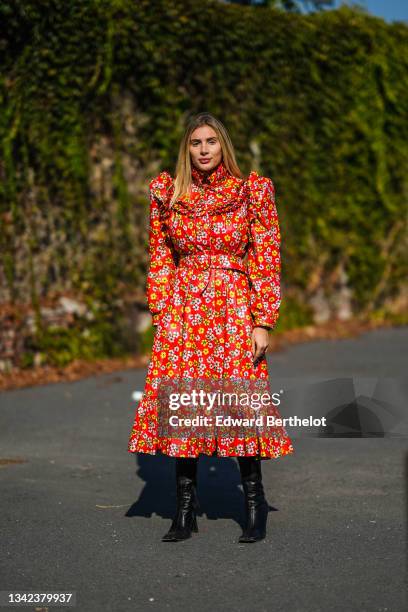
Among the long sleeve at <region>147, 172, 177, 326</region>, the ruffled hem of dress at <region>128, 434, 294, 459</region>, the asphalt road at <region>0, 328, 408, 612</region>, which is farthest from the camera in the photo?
the long sleeve at <region>147, 172, 177, 326</region>

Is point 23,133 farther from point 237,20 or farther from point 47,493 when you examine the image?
point 47,493

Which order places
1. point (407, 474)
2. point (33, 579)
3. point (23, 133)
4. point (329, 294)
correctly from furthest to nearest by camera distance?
point (329, 294) → point (23, 133) → point (407, 474) → point (33, 579)

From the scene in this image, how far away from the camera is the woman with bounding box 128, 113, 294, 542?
3.66 meters

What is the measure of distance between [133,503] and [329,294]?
6.87 metres

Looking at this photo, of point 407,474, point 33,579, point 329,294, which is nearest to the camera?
point 33,579

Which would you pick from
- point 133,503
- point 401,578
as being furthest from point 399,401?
point 401,578

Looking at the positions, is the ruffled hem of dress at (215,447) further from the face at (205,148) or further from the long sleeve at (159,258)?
the face at (205,148)

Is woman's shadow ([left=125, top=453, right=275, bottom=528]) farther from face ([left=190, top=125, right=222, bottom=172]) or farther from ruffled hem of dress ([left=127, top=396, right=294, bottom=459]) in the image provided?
face ([left=190, top=125, right=222, bottom=172])

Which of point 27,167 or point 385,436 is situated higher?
point 27,167

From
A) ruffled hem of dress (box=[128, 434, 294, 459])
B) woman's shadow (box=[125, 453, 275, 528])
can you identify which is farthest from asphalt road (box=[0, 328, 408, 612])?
ruffled hem of dress (box=[128, 434, 294, 459])

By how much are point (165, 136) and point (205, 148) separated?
15.6ft

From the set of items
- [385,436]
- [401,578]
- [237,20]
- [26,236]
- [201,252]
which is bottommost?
[401,578]

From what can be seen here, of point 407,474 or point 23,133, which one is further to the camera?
point 23,133

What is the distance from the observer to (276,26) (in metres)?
9.14
